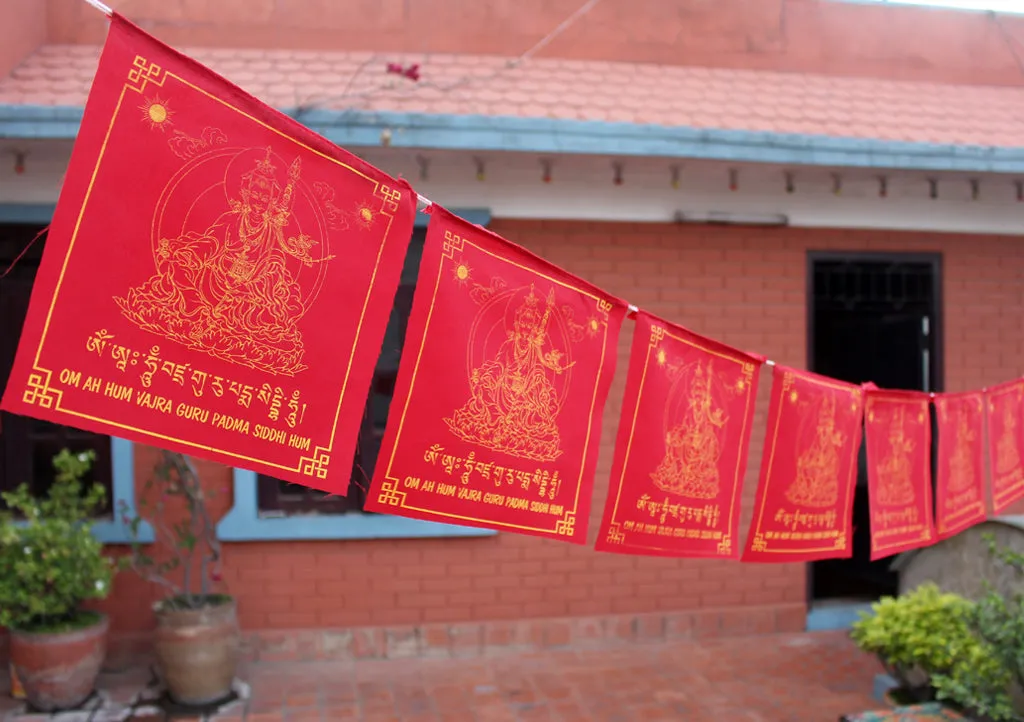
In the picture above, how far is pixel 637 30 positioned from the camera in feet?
21.1

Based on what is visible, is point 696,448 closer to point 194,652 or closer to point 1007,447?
point 1007,447

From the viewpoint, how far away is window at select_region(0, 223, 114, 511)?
5.39 metres

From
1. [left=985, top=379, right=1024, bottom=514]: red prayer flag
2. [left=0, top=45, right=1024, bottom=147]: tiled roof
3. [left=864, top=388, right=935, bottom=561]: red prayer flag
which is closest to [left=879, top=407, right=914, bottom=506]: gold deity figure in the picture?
[left=864, top=388, right=935, bottom=561]: red prayer flag

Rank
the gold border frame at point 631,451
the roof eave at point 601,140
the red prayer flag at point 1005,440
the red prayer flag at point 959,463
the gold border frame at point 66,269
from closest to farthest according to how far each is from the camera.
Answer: the gold border frame at point 66,269
the gold border frame at point 631,451
the red prayer flag at point 959,463
the red prayer flag at point 1005,440
the roof eave at point 601,140

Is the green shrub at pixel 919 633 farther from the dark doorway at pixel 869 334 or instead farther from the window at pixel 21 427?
Answer: the window at pixel 21 427

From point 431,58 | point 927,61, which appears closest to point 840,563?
point 927,61

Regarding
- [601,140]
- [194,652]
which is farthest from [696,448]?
[194,652]

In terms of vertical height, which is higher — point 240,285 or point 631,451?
point 240,285

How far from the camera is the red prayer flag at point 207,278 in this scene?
1.98 meters

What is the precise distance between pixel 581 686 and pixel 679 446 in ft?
8.56

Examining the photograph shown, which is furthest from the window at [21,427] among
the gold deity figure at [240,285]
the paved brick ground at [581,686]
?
the gold deity figure at [240,285]

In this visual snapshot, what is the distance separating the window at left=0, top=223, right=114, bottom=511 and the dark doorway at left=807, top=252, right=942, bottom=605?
5.13 metres

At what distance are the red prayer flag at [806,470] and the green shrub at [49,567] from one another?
355 centimetres

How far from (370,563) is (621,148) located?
10.2 ft
